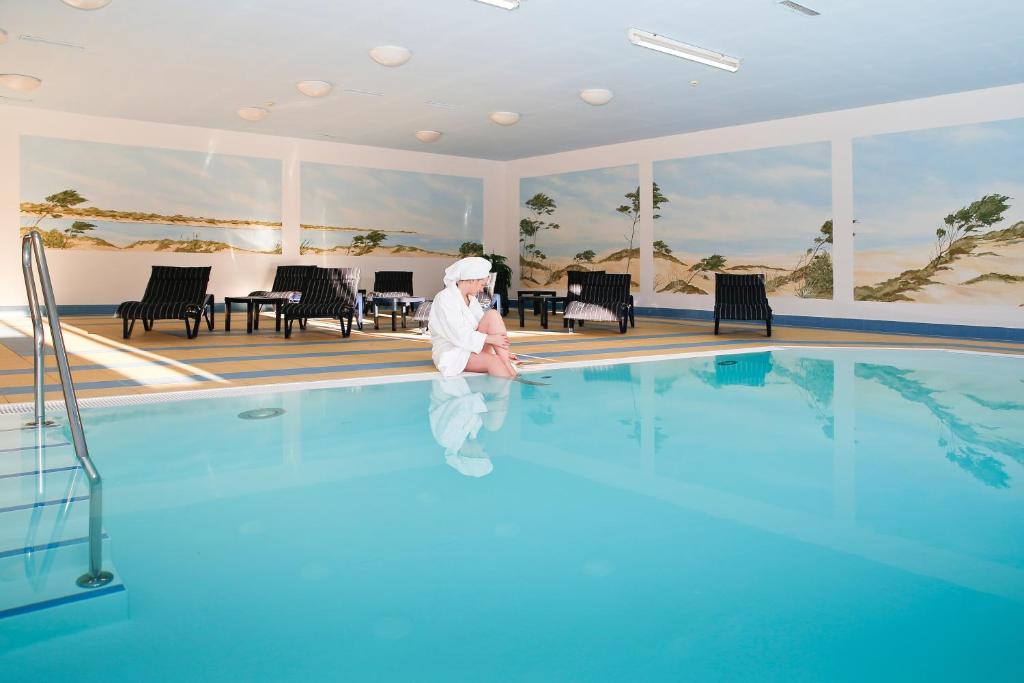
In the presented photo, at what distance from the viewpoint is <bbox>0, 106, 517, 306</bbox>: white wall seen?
556 inches

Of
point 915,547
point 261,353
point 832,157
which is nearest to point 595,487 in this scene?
point 915,547

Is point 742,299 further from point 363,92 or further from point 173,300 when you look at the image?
point 173,300

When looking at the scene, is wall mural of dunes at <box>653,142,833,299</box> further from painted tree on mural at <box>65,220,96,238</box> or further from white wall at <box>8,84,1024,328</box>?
painted tree on mural at <box>65,220,96,238</box>

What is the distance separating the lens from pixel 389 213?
18328 mm

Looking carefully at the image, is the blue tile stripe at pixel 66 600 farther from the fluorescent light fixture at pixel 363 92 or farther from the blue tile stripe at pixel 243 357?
the fluorescent light fixture at pixel 363 92

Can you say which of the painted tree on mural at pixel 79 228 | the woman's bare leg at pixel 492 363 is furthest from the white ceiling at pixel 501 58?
the woman's bare leg at pixel 492 363

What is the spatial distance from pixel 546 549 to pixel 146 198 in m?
14.6

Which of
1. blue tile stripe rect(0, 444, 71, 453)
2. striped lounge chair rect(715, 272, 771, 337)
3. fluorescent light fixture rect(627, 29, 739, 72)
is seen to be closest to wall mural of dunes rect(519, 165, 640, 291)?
striped lounge chair rect(715, 272, 771, 337)

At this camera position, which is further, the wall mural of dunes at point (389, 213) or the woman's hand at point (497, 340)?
the wall mural of dunes at point (389, 213)

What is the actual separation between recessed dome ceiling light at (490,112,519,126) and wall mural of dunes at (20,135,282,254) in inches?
216

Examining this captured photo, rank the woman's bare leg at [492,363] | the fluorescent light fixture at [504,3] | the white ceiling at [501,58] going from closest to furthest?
1. the woman's bare leg at [492,363]
2. the fluorescent light fixture at [504,3]
3. the white ceiling at [501,58]

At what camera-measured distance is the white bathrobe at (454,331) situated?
7145 millimetres

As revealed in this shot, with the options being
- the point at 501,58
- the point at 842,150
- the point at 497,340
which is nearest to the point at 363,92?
the point at 501,58

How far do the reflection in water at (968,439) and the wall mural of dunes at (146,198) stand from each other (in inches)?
508
